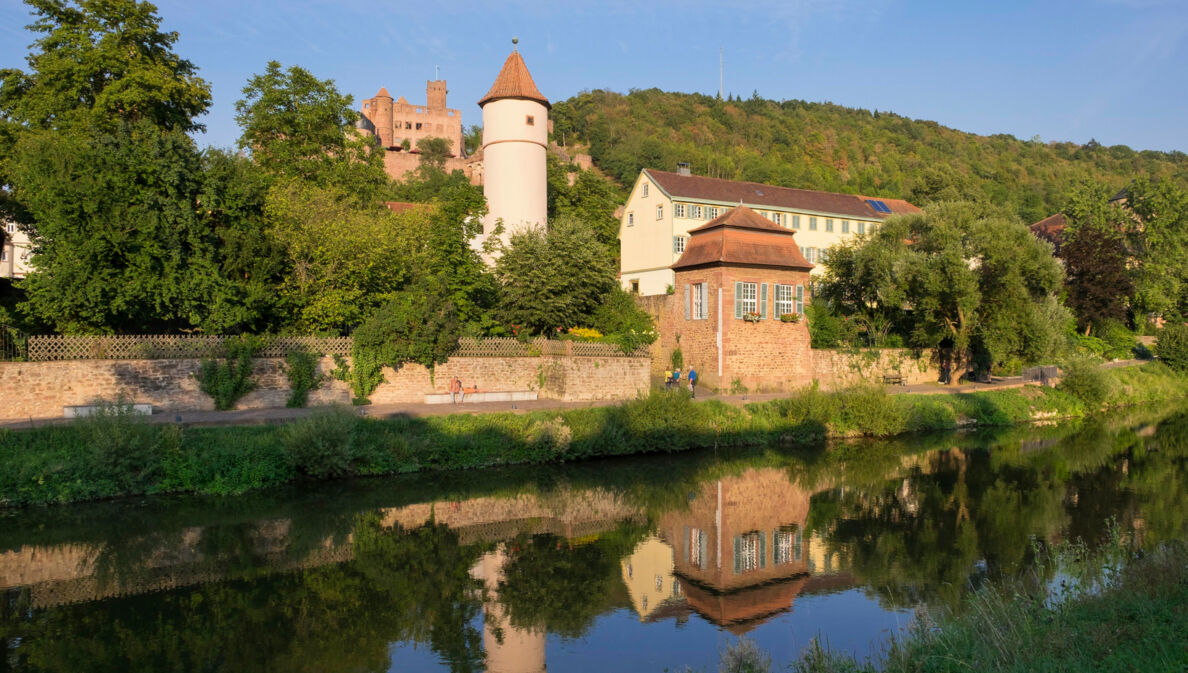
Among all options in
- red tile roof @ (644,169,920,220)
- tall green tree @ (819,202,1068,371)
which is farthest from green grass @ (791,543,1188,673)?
red tile roof @ (644,169,920,220)

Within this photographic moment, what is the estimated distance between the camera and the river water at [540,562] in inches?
351

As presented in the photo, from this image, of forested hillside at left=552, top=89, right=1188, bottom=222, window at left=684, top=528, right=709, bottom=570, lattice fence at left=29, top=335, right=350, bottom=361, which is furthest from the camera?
forested hillside at left=552, top=89, right=1188, bottom=222

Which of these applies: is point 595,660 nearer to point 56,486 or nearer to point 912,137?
point 56,486

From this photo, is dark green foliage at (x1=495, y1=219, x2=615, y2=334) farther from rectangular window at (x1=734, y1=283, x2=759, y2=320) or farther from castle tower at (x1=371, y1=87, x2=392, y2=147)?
castle tower at (x1=371, y1=87, x2=392, y2=147)

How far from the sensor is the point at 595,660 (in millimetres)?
8586

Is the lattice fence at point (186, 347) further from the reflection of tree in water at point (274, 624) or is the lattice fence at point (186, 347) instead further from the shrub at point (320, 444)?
the reflection of tree in water at point (274, 624)

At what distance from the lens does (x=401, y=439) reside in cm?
1688

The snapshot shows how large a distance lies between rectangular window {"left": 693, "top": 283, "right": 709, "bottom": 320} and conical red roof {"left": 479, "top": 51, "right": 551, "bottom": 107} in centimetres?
994

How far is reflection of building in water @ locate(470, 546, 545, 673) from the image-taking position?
836cm

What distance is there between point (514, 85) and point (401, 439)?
59.7 ft

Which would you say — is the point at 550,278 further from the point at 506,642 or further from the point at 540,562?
the point at 506,642

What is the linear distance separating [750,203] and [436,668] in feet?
120

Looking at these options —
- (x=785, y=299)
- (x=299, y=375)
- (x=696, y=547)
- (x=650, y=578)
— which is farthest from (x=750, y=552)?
(x=785, y=299)

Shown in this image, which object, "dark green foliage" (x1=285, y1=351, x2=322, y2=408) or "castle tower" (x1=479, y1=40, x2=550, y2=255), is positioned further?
"castle tower" (x1=479, y1=40, x2=550, y2=255)
